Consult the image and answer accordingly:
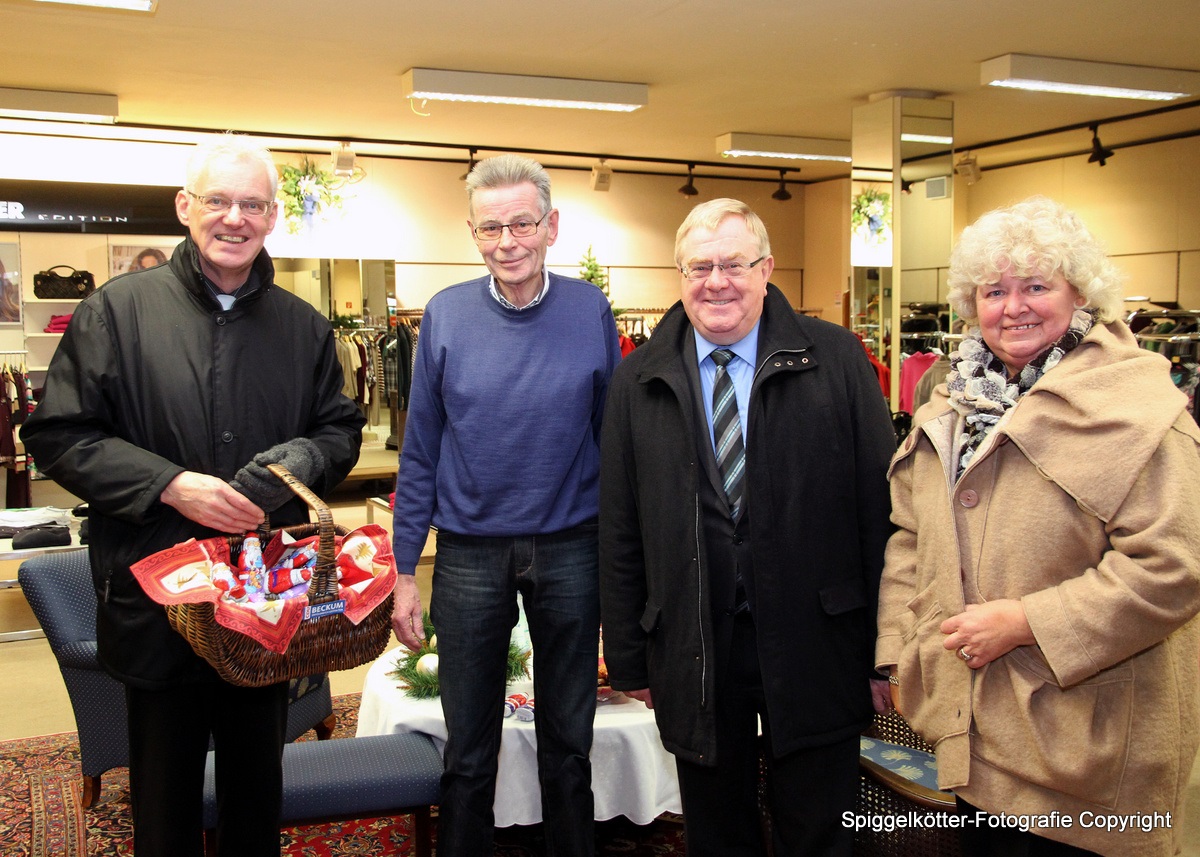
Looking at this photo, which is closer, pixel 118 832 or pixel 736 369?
pixel 736 369

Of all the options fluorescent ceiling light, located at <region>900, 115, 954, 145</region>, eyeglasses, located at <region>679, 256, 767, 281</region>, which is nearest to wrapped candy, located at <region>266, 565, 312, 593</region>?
eyeglasses, located at <region>679, 256, 767, 281</region>

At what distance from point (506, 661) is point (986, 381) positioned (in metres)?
1.30

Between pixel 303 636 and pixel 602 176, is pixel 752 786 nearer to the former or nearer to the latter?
pixel 303 636

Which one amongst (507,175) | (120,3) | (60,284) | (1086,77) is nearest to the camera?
(507,175)

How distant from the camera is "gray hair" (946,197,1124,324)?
1.78 m

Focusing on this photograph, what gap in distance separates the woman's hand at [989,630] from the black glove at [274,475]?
4.26ft

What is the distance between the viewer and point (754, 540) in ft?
6.65

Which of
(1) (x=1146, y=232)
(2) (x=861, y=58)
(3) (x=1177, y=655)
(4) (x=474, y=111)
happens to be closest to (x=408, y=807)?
(3) (x=1177, y=655)

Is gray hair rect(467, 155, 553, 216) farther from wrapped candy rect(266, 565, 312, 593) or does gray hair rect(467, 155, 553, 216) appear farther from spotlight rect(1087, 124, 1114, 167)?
spotlight rect(1087, 124, 1114, 167)

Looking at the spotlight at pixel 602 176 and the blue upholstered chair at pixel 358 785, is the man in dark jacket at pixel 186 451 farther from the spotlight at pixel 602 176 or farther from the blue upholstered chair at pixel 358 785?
the spotlight at pixel 602 176

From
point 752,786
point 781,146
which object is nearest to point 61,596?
point 752,786

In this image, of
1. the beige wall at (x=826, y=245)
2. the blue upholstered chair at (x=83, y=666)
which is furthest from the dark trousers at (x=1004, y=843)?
the beige wall at (x=826, y=245)

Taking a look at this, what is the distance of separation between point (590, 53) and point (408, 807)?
5.50 metres

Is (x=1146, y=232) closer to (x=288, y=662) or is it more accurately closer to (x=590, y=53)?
(x=590, y=53)
